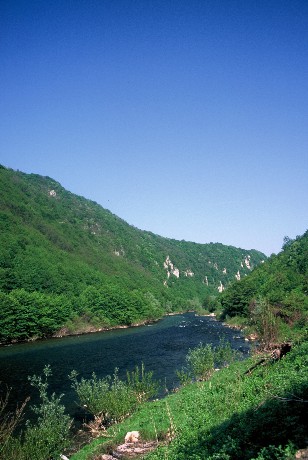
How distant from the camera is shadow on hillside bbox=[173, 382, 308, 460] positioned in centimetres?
934

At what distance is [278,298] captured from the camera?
73.9m

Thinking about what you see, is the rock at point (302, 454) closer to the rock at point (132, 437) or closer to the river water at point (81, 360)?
the rock at point (132, 437)

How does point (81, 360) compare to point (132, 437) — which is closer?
point (132, 437)

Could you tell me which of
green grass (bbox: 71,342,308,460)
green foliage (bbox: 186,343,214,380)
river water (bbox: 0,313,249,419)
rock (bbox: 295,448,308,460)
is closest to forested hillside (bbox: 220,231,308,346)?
green foliage (bbox: 186,343,214,380)

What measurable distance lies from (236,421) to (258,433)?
6.85ft

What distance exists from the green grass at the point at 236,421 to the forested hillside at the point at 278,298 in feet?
54.2

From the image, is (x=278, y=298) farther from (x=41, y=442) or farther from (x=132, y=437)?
(x=41, y=442)

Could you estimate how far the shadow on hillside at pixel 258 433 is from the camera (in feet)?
30.6

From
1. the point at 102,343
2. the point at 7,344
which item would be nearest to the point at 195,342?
the point at 102,343

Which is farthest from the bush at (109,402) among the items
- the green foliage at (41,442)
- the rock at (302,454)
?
the rock at (302,454)

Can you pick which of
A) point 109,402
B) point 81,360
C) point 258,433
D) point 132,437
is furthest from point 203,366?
point 81,360

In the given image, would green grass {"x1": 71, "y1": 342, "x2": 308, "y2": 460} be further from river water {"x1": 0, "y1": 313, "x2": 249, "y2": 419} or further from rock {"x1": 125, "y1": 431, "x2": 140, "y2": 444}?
river water {"x1": 0, "y1": 313, "x2": 249, "y2": 419}

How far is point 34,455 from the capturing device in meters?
16.8

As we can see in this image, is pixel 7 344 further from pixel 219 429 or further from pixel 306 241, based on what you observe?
pixel 306 241
